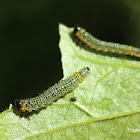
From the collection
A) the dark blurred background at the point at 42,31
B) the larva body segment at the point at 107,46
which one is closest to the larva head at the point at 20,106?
the dark blurred background at the point at 42,31

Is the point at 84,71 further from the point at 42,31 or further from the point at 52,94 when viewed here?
the point at 42,31

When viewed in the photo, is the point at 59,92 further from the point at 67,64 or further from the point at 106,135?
the point at 106,135

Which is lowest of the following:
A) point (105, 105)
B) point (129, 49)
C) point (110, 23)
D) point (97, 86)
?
point (105, 105)

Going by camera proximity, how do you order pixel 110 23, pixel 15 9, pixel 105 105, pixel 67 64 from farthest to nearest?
pixel 110 23
pixel 15 9
pixel 67 64
pixel 105 105

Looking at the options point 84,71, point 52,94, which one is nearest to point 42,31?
point 84,71

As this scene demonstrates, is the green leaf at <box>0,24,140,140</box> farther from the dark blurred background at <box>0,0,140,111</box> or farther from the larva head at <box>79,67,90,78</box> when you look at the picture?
the dark blurred background at <box>0,0,140,111</box>

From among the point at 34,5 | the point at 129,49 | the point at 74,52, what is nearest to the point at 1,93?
the point at 74,52
